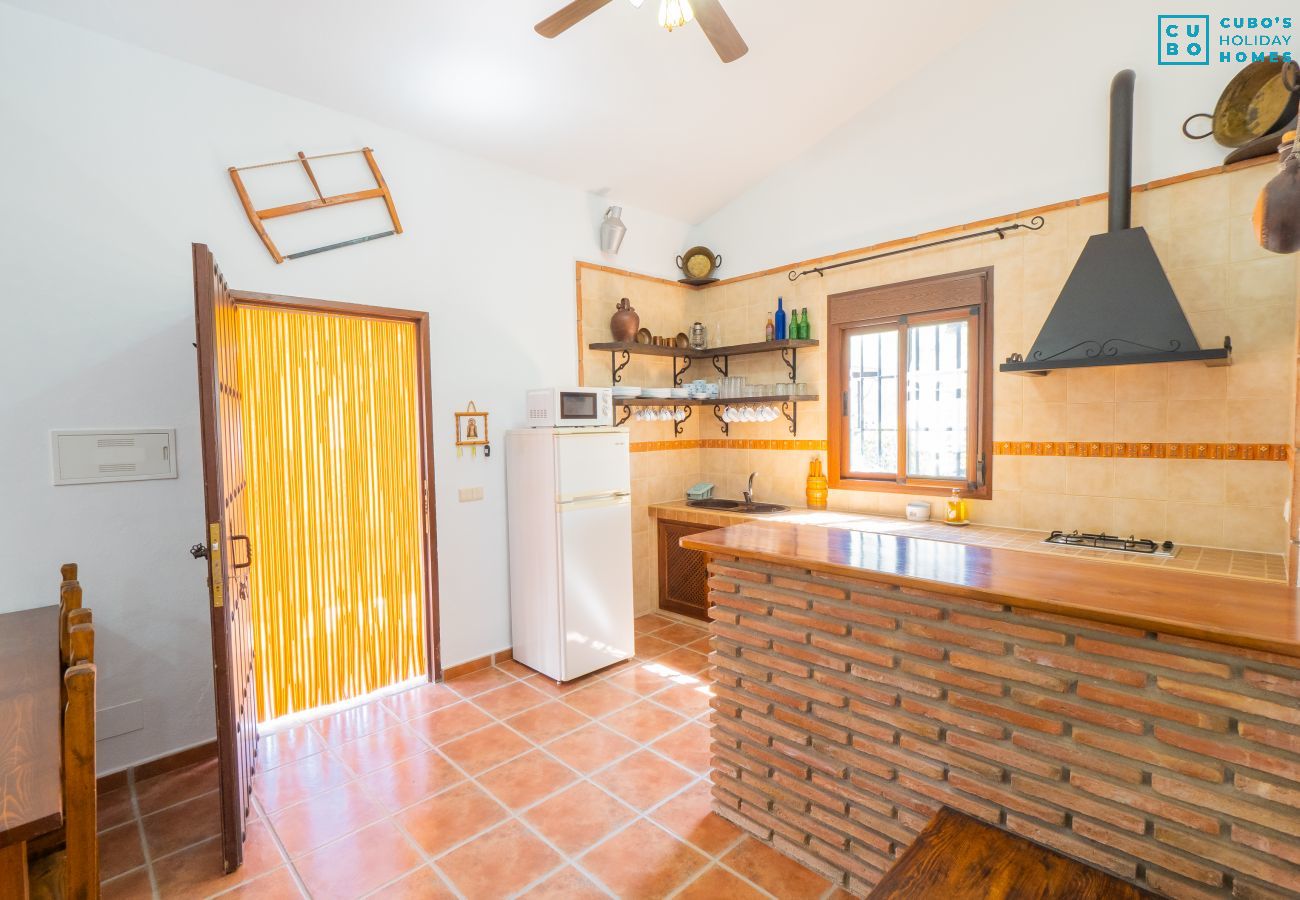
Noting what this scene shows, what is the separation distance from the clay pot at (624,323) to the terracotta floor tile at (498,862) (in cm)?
304

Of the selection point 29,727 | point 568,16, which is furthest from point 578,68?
point 29,727

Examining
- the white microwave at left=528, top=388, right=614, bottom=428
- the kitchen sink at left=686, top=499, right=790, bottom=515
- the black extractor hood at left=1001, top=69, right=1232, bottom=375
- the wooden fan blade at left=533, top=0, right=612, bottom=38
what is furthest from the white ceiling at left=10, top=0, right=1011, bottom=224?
the kitchen sink at left=686, top=499, right=790, bottom=515

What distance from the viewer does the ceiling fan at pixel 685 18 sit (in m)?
2.01

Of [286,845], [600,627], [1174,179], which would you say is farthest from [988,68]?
[286,845]

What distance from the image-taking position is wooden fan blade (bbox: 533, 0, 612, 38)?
211 centimetres

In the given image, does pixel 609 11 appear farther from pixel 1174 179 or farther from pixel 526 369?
pixel 1174 179

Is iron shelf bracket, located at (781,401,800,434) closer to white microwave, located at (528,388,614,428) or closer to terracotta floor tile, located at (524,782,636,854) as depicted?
white microwave, located at (528,388,614,428)

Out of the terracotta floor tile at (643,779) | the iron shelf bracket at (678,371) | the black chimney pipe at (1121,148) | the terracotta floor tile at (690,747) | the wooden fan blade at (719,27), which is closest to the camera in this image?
the wooden fan blade at (719,27)

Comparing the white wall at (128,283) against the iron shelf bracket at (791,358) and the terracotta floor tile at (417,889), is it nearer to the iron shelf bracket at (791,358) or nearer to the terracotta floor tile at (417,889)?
the terracotta floor tile at (417,889)

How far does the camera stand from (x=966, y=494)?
365 centimetres

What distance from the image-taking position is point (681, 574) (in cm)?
457

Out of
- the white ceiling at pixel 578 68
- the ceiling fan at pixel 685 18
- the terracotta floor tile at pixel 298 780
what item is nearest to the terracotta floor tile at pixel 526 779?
the terracotta floor tile at pixel 298 780

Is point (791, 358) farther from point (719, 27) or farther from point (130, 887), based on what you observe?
point (130, 887)

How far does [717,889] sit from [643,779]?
0.66 meters
